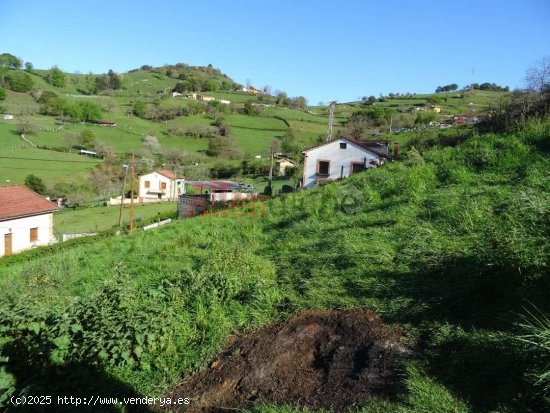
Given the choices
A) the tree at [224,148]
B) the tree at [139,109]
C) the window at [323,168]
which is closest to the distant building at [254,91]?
the tree at [139,109]

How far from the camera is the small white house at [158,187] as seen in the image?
49.9m

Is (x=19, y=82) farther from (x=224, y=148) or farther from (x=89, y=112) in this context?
(x=224, y=148)

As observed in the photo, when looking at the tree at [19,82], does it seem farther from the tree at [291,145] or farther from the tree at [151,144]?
the tree at [291,145]

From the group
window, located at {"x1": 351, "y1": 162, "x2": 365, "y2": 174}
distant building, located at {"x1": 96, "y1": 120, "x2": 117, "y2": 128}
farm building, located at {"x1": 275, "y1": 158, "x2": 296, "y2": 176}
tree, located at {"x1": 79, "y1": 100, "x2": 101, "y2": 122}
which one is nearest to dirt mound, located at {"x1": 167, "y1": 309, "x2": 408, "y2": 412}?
window, located at {"x1": 351, "y1": 162, "x2": 365, "y2": 174}

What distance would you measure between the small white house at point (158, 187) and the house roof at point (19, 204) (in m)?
22.4

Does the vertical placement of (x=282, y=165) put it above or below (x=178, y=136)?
below

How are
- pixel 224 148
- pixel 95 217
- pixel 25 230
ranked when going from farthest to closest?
pixel 224 148 → pixel 95 217 → pixel 25 230

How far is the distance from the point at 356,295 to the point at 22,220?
26.1 metres

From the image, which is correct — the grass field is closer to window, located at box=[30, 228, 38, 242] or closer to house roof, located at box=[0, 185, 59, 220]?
house roof, located at box=[0, 185, 59, 220]

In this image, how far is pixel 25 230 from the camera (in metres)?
25.2

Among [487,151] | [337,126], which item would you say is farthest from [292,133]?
[487,151]

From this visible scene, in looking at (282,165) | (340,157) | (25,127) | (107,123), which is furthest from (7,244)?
(107,123)

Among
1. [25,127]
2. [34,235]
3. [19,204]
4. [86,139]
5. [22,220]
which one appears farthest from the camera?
[86,139]

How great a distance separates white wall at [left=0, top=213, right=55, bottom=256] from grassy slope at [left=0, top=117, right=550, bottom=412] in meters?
19.8
